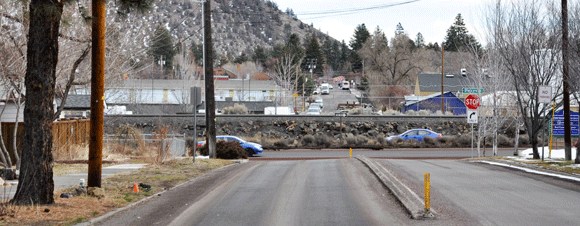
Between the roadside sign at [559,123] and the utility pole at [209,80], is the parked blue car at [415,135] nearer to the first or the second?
the roadside sign at [559,123]

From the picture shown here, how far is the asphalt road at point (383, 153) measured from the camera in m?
33.9

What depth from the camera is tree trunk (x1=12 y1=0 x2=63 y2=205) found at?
9859 mm

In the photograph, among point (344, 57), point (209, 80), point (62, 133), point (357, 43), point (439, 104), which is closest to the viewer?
point (62, 133)

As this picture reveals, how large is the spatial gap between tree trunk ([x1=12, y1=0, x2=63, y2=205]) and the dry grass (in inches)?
14.2

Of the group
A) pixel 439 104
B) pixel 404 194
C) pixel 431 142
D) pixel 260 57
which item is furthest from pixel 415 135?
pixel 260 57

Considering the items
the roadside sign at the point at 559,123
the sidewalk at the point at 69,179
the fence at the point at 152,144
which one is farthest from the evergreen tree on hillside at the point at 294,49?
the sidewalk at the point at 69,179

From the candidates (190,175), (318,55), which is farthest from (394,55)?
(190,175)

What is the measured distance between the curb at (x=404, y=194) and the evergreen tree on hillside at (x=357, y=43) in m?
129

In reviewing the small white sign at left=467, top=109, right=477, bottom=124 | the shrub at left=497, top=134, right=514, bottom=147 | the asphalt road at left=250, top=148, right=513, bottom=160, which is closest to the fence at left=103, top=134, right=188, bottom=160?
the asphalt road at left=250, top=148, right=513, bottom=160

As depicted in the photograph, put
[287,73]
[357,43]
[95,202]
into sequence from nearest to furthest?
1. [95,202]
2. [287,73]
3. [357,43]

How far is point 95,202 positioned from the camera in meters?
10.8

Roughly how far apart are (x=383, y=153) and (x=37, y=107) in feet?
93.7

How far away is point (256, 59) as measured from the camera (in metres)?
138

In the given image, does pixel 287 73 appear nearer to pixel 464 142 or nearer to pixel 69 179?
pixel 464 142
